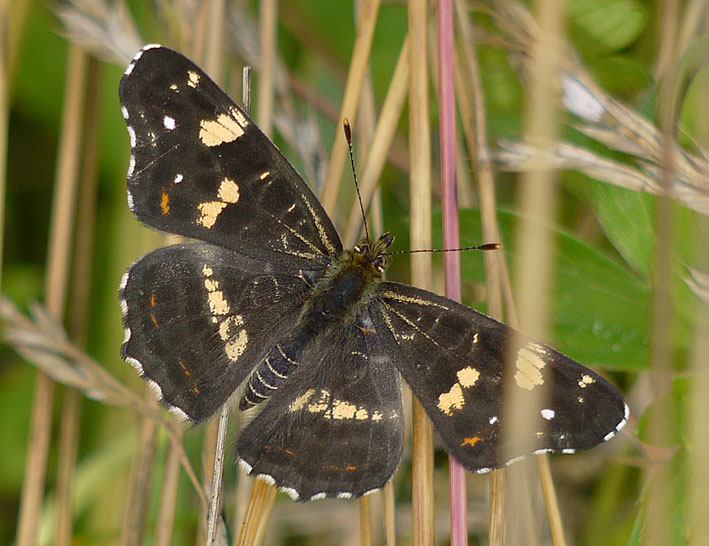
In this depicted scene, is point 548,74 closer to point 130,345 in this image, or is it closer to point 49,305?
point 130,345

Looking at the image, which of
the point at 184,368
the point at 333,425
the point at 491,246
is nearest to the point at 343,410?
the point at 333,425

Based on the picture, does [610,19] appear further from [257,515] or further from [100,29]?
[257,515]

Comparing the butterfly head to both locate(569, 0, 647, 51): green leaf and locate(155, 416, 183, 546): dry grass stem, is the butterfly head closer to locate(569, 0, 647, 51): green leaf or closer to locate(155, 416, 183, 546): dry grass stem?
locate(155, 416, 183, 546): dry grass stem

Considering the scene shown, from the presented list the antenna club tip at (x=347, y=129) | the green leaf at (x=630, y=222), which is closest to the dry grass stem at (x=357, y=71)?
the antenna club tip at (x=347, y=129)

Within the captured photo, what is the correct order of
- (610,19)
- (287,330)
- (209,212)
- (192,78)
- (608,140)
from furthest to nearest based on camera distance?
1. (610,19)
2. (287,330)
3. (209,212)
4. (192,78)
5. (608,140)

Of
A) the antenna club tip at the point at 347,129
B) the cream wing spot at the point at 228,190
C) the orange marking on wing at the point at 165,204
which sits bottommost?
the orange marking on wing at the point at 165,204

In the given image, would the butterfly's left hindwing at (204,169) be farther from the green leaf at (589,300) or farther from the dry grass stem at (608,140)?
the dry grass stem at (608,140)
